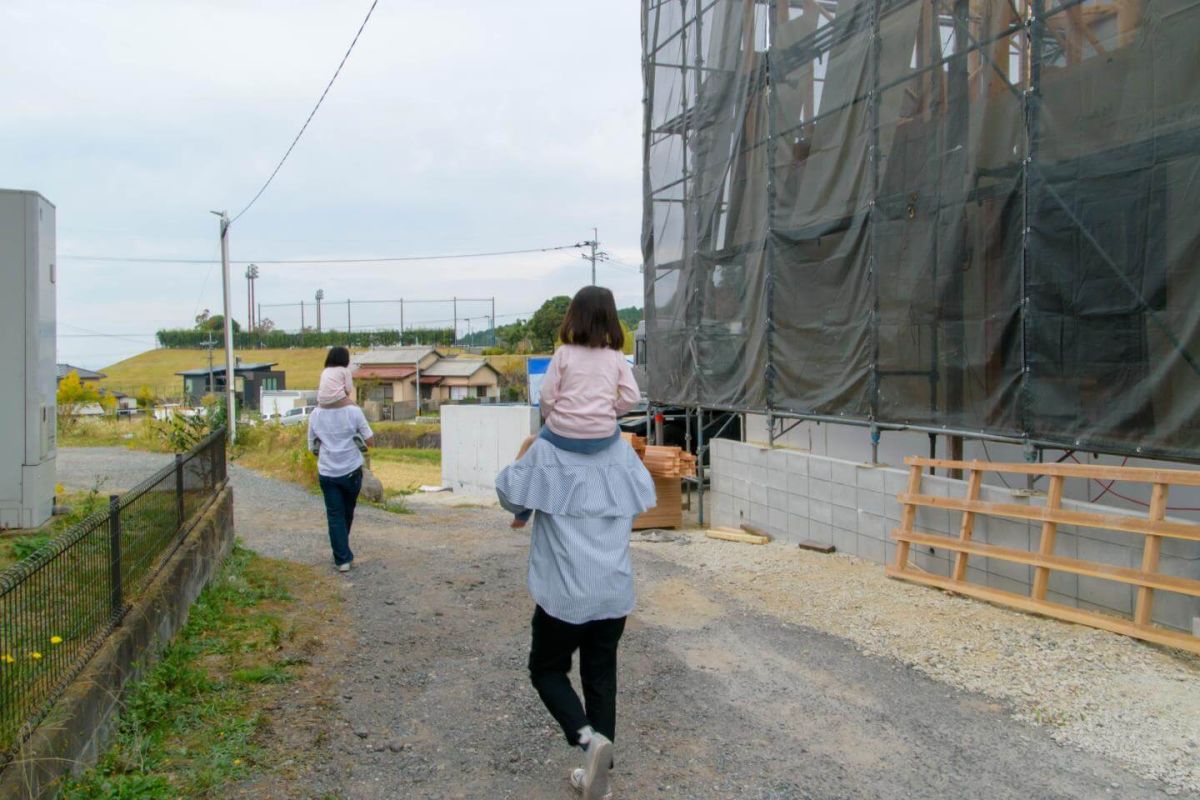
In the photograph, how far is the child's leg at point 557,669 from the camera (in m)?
3.34

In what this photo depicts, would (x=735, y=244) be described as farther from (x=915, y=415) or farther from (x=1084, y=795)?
(x=1084, y=795)

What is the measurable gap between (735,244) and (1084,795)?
7.91 m

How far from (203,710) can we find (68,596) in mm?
788

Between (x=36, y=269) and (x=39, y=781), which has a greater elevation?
(x=36, y=269)

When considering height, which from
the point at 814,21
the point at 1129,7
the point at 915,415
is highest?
the point at 814,21

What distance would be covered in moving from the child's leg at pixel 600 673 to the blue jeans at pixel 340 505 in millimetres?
4189

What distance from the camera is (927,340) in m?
7.40

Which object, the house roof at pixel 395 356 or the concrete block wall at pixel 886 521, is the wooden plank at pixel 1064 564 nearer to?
the concrete block wall at pixel 886 521

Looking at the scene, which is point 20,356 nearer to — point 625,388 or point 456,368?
point 625,388

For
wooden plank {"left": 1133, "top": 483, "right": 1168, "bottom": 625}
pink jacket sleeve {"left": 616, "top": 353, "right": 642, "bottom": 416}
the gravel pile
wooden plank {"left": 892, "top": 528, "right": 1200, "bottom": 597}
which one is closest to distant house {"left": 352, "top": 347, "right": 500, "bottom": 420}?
the gravel pile

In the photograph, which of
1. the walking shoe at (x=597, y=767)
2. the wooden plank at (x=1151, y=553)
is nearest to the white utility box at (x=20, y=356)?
the walking shoe at (x=597, y=767)

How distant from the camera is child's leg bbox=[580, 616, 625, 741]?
336 centimetres

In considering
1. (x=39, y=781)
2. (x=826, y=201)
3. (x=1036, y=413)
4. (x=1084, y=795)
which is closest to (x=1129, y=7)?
(x=1036, y=413)

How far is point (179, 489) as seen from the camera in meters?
5.91
